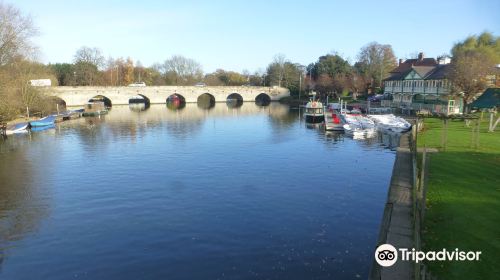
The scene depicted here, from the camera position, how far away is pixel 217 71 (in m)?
194

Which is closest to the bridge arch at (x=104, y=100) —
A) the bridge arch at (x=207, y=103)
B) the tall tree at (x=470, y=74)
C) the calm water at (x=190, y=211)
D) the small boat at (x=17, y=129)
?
the bridge arch at (x=207, y=103)

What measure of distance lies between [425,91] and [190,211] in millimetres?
69372

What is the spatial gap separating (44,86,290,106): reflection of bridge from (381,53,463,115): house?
46.9m

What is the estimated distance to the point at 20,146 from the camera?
135ft

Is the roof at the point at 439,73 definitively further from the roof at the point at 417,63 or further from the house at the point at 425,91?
the roof at the point at 417,63

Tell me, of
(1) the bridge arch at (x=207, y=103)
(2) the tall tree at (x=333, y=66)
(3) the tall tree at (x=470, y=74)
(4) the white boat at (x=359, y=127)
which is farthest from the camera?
(2) the tall tree at (x=333, y=66)

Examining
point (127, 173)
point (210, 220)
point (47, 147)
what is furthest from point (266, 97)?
point (210, 220)

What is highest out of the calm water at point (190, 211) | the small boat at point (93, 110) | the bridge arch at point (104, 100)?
the bridge arch at point (104, 100)

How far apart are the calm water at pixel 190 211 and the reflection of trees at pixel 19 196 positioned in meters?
0.08

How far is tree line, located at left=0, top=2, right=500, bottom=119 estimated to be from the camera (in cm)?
5216

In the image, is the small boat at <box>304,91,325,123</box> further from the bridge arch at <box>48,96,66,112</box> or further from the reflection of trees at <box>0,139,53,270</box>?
→ the bridge arch at <box>48,96,66,112</box>

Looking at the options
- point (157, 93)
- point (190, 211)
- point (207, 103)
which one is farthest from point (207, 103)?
point (190, 211)

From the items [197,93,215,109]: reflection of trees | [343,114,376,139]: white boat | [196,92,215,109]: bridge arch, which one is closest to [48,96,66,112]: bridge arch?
[197,93,215,109]: reflection of trees

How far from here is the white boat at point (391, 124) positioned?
49.2 meters
